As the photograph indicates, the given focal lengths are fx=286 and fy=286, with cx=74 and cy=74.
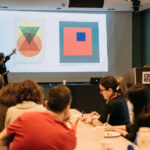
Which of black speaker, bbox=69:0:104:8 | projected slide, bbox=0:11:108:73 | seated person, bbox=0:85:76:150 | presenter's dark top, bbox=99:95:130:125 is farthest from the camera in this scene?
projected slide, bbox=0:11:108:73

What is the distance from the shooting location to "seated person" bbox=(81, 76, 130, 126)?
2.71 m

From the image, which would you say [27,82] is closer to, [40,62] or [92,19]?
[40,62]

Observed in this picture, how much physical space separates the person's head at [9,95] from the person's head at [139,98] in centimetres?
86

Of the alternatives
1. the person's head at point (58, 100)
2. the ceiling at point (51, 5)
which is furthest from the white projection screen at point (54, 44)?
the person's head at point (58, 100)

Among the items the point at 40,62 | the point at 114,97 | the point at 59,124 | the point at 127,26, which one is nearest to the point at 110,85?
the point at 114,97

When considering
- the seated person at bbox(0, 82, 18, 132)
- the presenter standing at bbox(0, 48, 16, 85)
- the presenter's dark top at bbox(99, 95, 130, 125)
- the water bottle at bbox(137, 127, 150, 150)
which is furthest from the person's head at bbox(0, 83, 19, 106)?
the presenter standing at bbox(0, 48, 16, 85)

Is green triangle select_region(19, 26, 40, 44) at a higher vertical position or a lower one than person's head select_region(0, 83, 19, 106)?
higher

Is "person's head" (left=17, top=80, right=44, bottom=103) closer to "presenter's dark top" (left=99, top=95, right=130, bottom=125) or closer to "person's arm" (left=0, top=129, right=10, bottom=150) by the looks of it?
"person's arm" (left=0, top=129, right=10, bottom=150)

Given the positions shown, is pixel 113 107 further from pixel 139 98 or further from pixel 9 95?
pixel 9 95

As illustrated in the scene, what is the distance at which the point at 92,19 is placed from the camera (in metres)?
6.91

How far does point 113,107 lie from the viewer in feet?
8.89

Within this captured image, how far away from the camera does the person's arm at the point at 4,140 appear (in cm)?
142

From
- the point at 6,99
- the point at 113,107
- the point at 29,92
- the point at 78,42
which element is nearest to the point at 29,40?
the point at 78,42

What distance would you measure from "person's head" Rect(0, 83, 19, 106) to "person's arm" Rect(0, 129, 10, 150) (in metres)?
0.72
